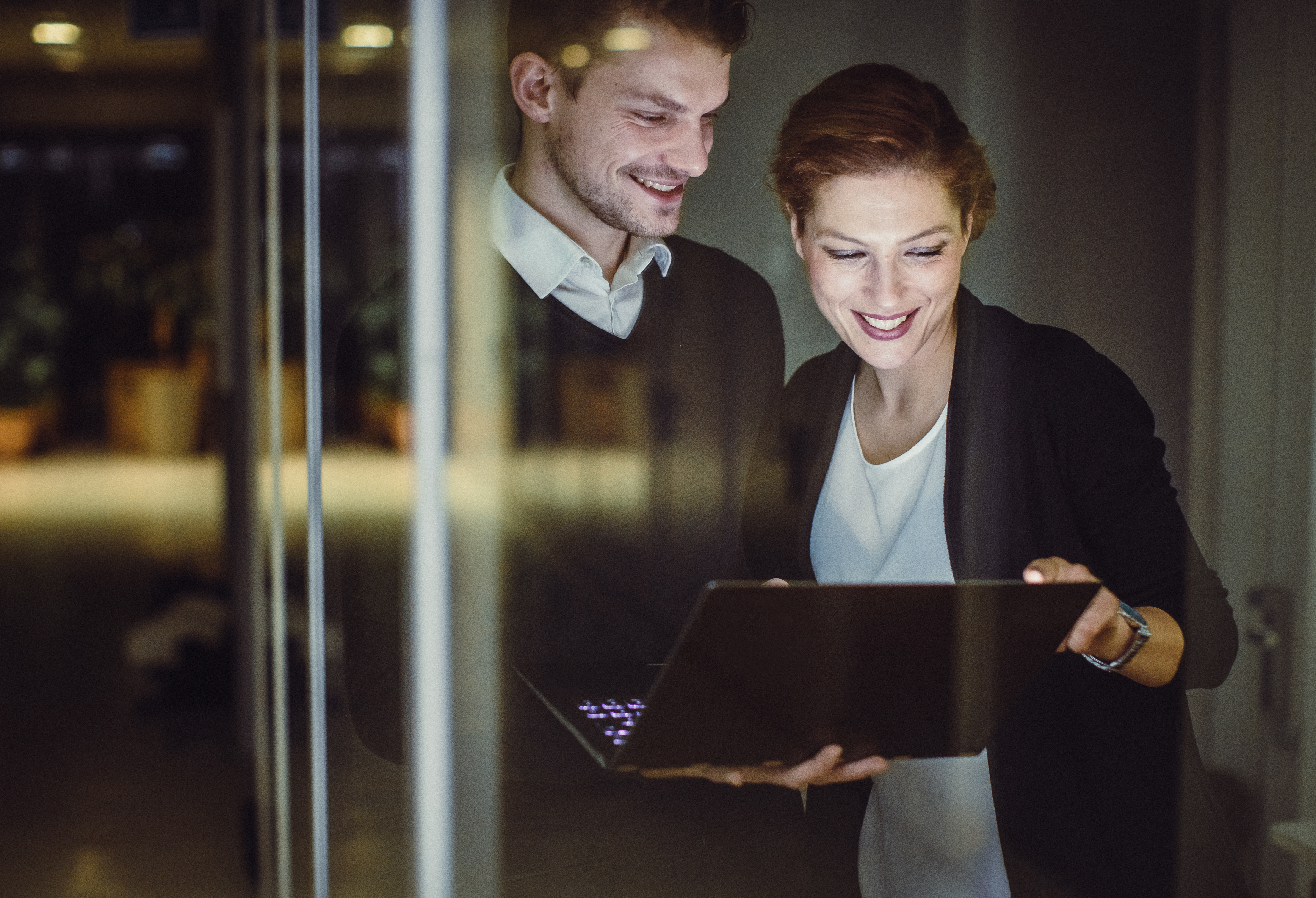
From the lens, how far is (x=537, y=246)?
961 millimetres

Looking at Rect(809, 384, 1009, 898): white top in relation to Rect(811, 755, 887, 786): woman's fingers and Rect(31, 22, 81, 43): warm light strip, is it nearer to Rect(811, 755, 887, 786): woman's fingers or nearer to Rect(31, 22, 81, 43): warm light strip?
Rect(811, 755, 887, 786): woman's fingers

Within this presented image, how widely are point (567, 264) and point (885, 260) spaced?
296mm

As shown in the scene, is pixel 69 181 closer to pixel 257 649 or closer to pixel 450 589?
pixel 257 649

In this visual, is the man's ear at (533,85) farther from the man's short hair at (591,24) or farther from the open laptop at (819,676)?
the open laptop at (819,676)

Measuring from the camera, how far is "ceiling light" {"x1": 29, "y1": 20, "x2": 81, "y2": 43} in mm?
7570

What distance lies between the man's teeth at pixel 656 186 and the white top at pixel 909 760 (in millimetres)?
255

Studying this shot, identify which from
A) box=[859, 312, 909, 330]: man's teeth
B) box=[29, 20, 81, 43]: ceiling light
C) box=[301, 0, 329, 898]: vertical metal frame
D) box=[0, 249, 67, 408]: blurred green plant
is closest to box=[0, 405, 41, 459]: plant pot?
box=[0, 249, 67, 408]: blurred green plant

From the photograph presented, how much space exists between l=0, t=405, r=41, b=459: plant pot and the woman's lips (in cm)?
906

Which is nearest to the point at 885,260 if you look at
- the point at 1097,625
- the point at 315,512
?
the point at 1097,625

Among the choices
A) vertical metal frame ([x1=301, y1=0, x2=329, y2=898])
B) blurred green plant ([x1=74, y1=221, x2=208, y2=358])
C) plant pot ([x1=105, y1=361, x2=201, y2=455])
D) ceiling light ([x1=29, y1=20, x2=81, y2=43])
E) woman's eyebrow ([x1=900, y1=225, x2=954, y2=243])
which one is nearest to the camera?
woman's eyebrow ([x1=900, y1=225, x2=954, y2=243])

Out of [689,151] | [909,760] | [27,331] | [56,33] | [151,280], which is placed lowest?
[909,760]

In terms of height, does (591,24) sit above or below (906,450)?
above

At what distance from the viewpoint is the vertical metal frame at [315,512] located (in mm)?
1100

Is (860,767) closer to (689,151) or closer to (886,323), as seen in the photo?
(886,323)
